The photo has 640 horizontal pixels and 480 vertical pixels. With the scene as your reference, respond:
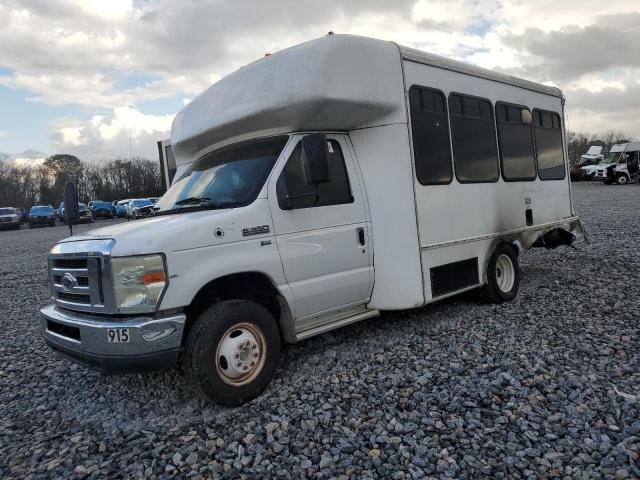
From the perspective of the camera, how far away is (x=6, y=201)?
222 ft

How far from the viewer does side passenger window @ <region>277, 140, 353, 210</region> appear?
4.46 meters

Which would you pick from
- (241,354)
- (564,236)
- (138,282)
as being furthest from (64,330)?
(564,236)

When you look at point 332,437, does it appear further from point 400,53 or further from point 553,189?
point 553,189

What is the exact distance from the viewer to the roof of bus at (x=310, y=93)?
464cm

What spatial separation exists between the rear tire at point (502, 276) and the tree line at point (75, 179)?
63853 mm

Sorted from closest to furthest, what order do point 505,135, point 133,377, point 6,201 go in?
point 133,377
point 505,135
point 6,201

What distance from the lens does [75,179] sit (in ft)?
220

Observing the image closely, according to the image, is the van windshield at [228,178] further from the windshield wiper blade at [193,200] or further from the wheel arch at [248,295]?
the wheel arch at [248,295]

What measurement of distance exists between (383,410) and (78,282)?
8.83 ft

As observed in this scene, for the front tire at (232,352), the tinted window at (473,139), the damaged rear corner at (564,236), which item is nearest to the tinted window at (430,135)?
the tinted window at (473,139)

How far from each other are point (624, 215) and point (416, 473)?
17.2 m

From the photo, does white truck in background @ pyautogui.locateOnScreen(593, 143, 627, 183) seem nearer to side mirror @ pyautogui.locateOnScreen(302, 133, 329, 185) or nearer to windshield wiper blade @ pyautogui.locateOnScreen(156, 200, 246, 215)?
side mirror @ pyautogui.locateOnScreen(302, 133, 329, 185)

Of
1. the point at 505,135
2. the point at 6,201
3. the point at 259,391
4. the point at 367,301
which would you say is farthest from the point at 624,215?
the point at 6,201

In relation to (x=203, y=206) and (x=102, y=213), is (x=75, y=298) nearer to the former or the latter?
(x=203, y=206)
